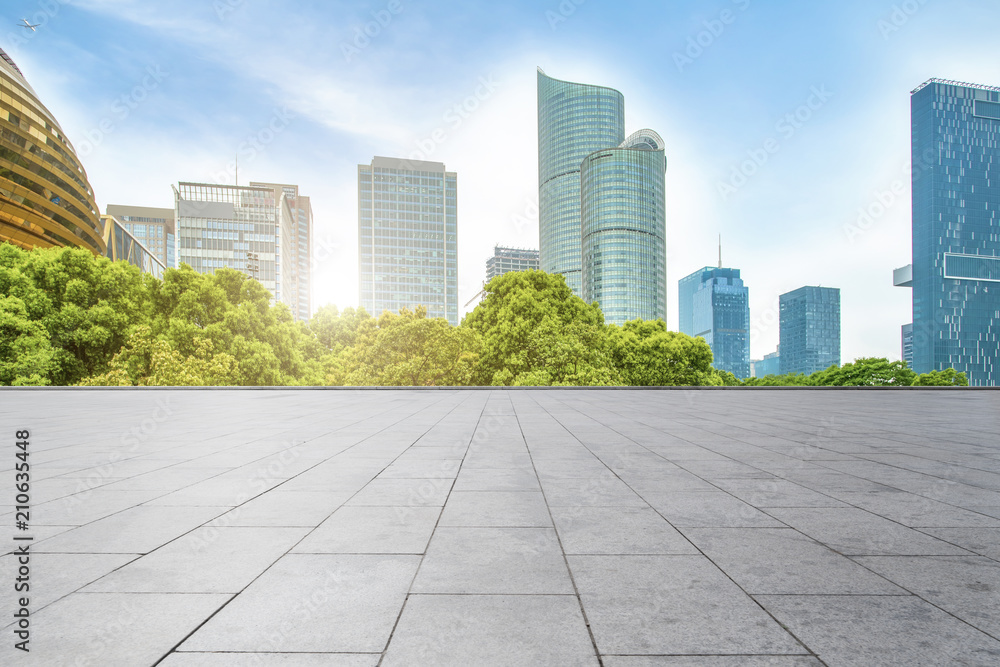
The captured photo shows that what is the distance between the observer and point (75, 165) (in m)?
62.7

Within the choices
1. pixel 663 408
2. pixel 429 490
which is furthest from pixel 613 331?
pixel 429 490

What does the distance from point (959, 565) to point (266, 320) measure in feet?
128

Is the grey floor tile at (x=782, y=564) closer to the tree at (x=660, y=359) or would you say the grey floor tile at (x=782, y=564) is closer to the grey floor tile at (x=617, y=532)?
the grey floor tile at (x=617, y=532)

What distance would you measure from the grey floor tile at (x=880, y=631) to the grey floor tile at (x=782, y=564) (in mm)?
116

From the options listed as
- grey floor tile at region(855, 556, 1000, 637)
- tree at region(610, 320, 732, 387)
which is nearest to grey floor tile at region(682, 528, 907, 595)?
grey floor tile at region(855, 556, 1000, 637)

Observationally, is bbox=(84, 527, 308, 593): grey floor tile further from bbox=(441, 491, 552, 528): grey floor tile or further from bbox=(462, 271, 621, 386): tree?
bbox=(462, 271, 621, 386): tree

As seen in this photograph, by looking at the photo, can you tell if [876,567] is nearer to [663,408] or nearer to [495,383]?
[663,408]

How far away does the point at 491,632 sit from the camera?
241cm

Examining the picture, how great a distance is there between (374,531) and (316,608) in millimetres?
1207

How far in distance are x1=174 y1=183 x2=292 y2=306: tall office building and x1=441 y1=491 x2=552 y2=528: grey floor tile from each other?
5583 inches

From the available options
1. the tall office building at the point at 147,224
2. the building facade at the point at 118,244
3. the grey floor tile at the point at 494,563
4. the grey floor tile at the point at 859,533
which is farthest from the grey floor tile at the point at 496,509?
the tall office building at the point at 147,224

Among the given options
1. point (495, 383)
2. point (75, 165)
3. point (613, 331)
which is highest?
point (75, 165)

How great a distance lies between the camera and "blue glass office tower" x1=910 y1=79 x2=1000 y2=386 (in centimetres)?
12269

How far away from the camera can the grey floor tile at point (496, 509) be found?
A: 4074 millimetres
